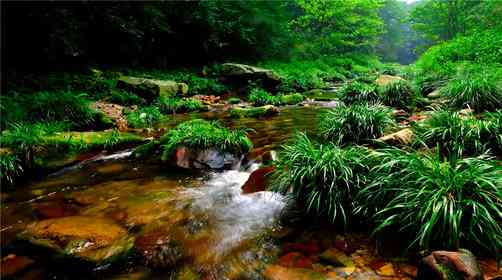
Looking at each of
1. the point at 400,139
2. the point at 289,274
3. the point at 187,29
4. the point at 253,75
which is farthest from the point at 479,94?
the point at 187,29

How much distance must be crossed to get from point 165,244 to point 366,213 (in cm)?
218

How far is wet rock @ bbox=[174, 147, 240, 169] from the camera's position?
5.91 m

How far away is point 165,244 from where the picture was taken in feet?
11.2

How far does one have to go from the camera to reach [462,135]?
4289mm

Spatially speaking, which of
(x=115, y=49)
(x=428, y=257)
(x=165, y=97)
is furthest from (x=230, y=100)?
(x=428, y=257)

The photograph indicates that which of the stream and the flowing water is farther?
the flowing water

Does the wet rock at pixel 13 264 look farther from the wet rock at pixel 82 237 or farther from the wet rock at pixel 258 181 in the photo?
the wet rock at pixel 258 181

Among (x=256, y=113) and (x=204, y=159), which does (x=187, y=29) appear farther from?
(x=204, y=159)

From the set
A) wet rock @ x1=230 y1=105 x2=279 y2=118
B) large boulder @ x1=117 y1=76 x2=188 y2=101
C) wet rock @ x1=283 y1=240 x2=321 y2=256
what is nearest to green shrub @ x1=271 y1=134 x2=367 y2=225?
wet rock @ x1=283 y1=240 x2=321 y2=256

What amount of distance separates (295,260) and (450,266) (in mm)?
1273

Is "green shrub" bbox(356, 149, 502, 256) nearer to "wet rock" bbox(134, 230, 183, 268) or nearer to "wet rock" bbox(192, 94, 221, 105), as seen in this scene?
"wet rock" bbox(134, 230, 183, 268)

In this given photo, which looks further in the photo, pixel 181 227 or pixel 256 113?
pixel 256 113

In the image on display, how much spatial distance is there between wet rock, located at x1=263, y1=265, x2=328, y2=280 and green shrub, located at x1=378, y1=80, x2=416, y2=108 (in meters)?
7.50

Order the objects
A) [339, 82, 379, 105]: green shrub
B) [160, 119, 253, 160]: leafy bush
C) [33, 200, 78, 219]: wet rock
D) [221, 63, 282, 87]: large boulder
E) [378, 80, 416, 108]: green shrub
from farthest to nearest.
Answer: [221, 63, 282, 87]: large boulder, [339, 82, 379, 105]: green shrub, [378, 80, 416, 108]: green shrub, [160, 119, 253, 160]: leafy bush, [33, 200, 78, 219]: wet rock
